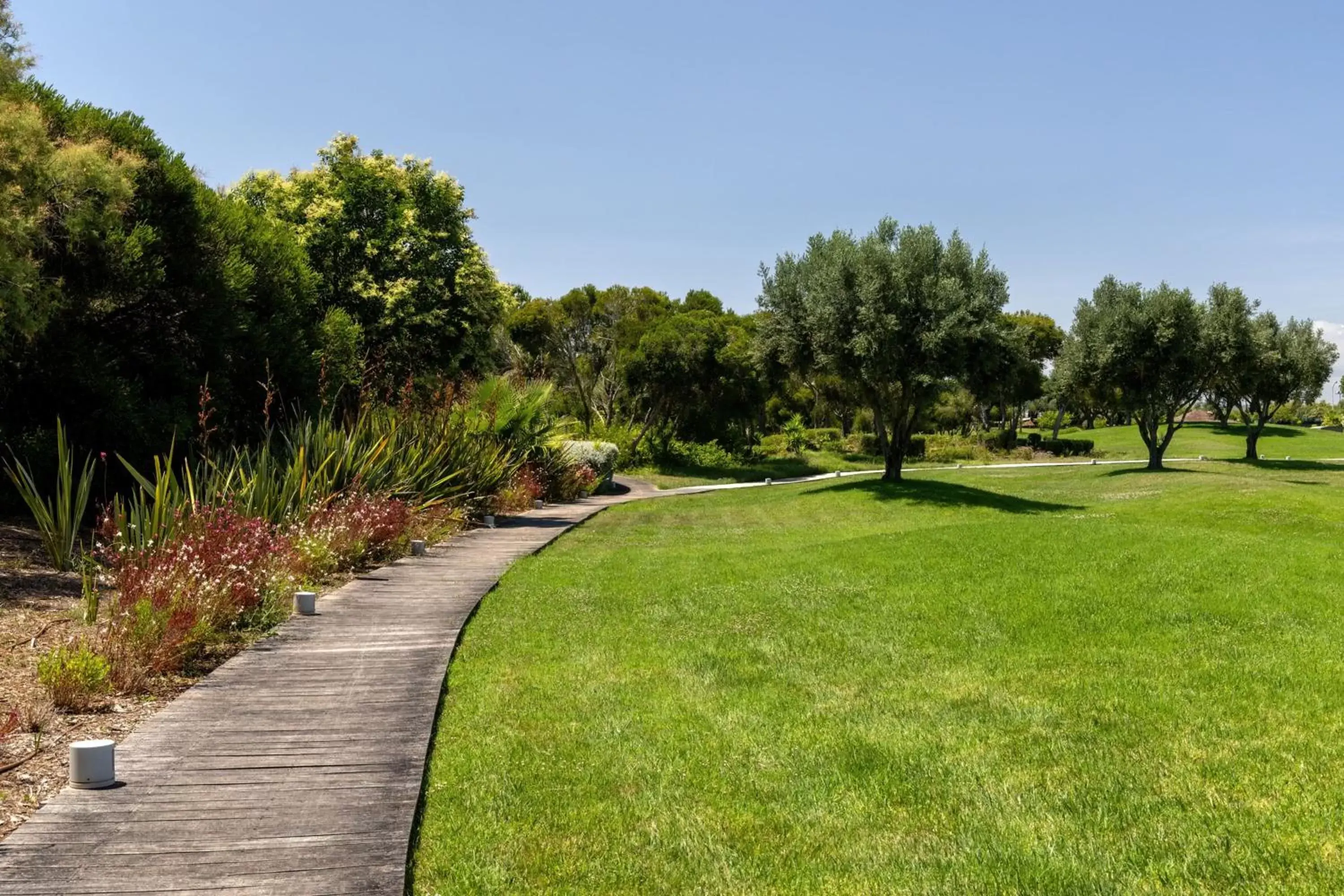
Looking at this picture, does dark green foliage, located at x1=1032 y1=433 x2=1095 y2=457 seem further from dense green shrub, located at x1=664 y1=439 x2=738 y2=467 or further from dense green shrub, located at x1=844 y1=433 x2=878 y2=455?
dense green shrub, located at x1=664 y1=439 x2=738 y2=467

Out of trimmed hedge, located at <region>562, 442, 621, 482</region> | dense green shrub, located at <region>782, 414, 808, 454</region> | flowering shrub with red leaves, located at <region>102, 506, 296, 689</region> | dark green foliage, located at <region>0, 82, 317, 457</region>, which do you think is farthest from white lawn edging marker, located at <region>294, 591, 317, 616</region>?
dense green shrub, located at <region>782, 414, 808, 454</region>

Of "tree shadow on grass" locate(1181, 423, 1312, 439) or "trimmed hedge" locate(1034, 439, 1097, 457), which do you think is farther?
"tree shadow on grass" locate(1181, 423, 1312, 439)

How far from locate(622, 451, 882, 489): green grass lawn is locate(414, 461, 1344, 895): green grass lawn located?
2390cm

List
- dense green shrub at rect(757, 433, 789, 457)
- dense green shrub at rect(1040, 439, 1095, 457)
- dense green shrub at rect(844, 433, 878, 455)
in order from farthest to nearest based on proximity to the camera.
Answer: dense green shrub at rect(1040, 439, 1095, 457)
dense green shrub at rect(844, 433, 878, 455)
dense green shrub at rect(757, 433, 789, 457)

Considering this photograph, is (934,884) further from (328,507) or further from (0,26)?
(0,26)

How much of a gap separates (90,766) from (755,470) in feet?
127

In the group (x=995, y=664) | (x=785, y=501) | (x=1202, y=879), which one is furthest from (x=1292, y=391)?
(x=1202, y=879)

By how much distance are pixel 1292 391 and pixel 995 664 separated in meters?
43.1

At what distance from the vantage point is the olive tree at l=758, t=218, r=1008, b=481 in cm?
2541

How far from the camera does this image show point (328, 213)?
74.7ft

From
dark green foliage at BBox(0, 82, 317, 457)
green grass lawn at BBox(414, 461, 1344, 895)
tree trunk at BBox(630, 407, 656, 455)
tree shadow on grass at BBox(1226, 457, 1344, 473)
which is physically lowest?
green grass lawn at BBox(414, 461, 1344, 895)

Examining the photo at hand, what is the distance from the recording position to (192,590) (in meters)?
7.75

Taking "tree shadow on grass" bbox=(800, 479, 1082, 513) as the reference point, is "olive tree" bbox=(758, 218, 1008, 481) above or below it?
above

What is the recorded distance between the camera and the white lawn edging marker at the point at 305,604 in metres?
9.02
